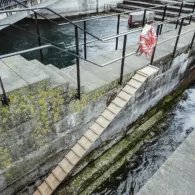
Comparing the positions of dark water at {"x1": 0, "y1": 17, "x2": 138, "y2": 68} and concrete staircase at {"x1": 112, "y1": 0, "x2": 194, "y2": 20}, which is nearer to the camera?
dark water at {"x1": 0, "y1": 17, "x2": 138, "y2": 68}

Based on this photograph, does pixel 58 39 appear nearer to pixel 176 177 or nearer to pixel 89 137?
pixel 89 137

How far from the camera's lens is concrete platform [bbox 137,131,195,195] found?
1.98 metres

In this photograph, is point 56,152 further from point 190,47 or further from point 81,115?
point 190,47

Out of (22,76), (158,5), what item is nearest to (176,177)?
(22,76)

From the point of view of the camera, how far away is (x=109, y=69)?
14.6 feet

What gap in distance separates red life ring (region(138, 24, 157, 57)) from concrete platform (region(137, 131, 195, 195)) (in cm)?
278

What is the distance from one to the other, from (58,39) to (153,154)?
8.61 meters

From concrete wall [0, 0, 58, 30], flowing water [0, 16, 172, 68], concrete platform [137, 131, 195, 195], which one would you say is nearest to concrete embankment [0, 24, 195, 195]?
concrete platform [137, 131, 195, 195]

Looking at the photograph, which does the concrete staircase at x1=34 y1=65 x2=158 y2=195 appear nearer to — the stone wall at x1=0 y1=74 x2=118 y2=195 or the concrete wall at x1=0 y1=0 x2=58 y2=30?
the stone wall at x1=0 y1=74 x2=118 y2=195

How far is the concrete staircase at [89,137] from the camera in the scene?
3.65 meters

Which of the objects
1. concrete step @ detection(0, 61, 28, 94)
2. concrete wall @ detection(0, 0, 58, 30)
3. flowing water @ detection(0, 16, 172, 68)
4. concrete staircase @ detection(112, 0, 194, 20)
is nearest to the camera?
concrete step @ detection(0, 61, 28, 94)

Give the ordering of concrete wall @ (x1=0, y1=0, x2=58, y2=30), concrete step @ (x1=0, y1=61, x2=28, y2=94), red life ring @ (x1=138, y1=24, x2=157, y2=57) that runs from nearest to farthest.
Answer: concrete step @ (x1=0, y1=61, x2=28, y2=94) → red life ring @ (x1=138, y1=24, x2=157, y2=57) → concrete wall @ (x1=0, y1=0, x2=58, y2=30)

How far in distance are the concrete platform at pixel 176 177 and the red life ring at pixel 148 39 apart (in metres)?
2.78

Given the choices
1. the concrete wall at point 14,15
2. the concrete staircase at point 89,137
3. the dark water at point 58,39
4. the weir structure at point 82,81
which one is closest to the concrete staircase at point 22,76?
the weir structure at point 82,81
